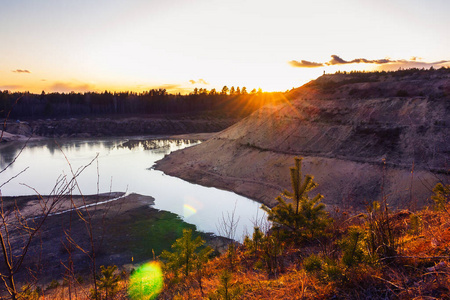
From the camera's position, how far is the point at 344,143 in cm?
2877

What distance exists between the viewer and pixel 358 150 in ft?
88.9

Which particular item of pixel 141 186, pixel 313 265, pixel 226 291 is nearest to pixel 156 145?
pixel 141 186

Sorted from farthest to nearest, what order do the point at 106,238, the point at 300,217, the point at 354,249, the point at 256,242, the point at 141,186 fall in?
the point at 141,186 → the point at 106,238 → the point at 300,217 → the point at 256,242 → the point at 354,249

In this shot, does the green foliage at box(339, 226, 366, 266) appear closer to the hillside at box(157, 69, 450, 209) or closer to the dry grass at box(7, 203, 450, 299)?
the dry grass at box(7, 203, 450, 299)

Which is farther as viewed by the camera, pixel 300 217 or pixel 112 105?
pixel 112 105

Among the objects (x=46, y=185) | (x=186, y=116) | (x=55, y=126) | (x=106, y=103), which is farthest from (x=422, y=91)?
(x=106, y=103)

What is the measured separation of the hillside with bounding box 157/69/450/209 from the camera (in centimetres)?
2291

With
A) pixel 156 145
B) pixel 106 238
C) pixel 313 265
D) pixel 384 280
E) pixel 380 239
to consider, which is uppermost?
pixel 380 239

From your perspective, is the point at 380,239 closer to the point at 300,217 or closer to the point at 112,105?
the point at 300,217

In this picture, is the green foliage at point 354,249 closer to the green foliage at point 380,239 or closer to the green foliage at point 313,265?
the green foliage at point 380,239

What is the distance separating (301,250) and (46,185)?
31.3 meters

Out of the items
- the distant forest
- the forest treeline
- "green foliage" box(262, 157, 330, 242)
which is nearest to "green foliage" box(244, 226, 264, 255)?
"green foliage" box(262, 157, 330, 242)

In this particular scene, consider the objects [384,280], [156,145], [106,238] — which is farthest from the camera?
[156,145]

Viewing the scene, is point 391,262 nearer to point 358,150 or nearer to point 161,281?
point 161,281
